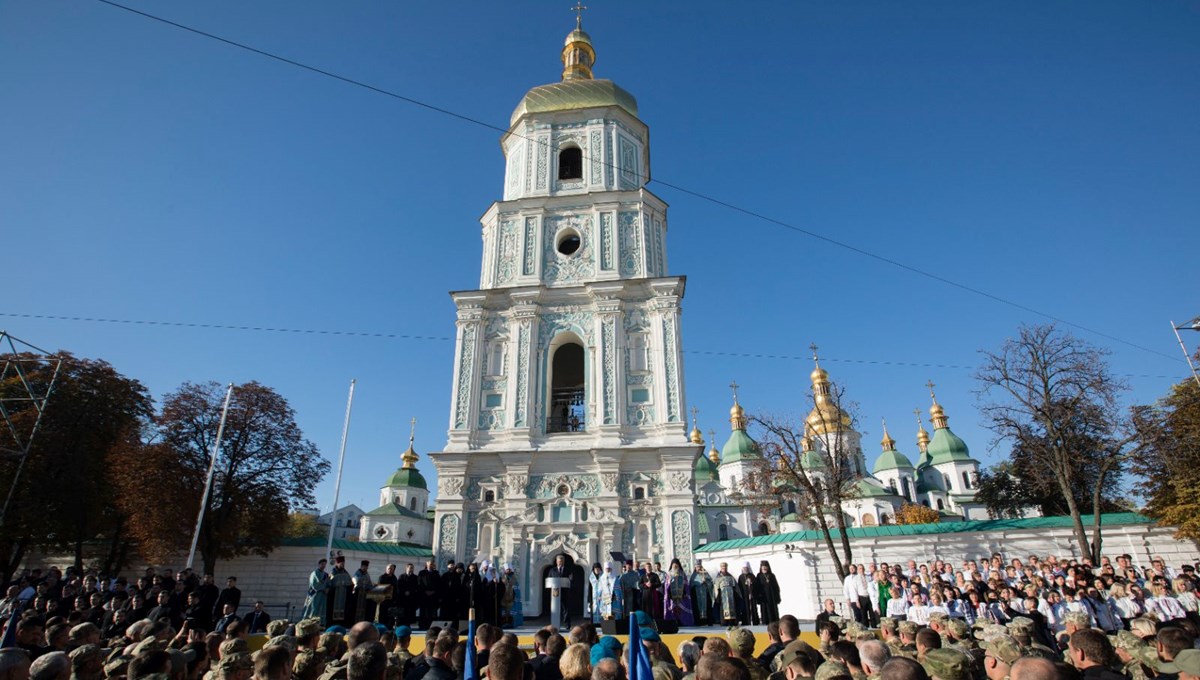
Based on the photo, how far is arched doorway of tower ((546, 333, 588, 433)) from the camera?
955 inches

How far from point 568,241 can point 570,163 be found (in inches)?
174

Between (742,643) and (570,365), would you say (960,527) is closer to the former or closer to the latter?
(570,365)

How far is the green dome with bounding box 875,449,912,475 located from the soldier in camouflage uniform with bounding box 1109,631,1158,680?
2231 inches

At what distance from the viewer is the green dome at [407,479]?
50.8 m

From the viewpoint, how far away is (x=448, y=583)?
14.8 metres

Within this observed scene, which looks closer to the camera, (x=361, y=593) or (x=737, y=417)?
(x=361, y=593)

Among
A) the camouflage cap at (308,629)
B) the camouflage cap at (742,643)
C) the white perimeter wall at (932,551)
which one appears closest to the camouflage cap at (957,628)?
the camouflage cap at (742,643)

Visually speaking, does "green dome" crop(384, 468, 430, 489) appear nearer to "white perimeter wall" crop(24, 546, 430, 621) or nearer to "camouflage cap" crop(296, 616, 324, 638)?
"white perimeter wall" crop(24, 546, 430, 621)

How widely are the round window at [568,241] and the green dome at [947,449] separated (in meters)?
47.7

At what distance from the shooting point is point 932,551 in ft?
68.2

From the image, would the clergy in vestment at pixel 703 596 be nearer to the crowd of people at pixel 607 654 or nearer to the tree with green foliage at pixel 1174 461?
the crowd of people at pixel 607 654

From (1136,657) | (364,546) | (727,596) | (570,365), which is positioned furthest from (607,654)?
(570,365)

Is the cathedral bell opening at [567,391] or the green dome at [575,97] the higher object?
the green dome at [575,97]

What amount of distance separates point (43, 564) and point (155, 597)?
59.3 ft
